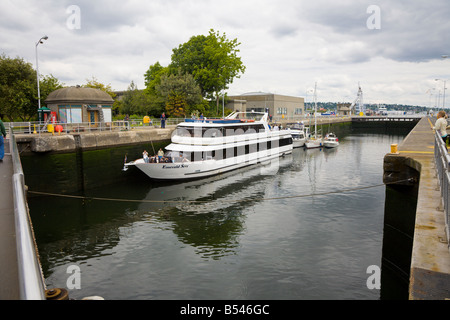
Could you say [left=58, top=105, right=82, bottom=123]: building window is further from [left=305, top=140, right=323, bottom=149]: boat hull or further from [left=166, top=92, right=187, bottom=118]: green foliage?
[left=305, top=140, right=323, bottom=149]: boat hull

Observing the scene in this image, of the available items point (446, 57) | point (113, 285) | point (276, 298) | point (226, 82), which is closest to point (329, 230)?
point (276, 298)

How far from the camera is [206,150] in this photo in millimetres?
27578

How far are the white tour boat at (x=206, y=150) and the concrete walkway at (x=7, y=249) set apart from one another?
16.5 m

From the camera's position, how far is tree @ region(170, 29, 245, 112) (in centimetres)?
6025

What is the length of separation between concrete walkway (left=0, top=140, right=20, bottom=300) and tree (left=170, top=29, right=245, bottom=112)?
54.6 metres

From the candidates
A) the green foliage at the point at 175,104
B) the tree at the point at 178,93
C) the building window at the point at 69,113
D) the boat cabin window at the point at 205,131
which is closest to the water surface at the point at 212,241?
the boat cabin window at the point at 205,131

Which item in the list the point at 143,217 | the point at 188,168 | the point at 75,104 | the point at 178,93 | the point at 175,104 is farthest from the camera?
the point at 178,93

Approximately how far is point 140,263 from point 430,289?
1026 cm

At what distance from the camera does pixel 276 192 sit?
24.2m

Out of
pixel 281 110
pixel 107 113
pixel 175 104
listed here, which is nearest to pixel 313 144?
pixel 175 104

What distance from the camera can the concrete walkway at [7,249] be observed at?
4.14 meters

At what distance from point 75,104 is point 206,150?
1305cm

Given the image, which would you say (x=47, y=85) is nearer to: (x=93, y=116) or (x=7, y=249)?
(x=93, y=116)

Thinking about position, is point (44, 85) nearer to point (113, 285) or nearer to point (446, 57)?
point (113, 285)
